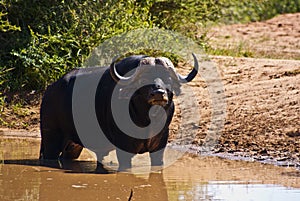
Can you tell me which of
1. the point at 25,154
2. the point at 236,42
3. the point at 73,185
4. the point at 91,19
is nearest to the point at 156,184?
the point at 73,185

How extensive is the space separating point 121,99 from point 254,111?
2479 millimetres

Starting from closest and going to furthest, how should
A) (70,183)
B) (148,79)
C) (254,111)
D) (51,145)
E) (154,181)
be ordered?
(70,183), (154,181), (148,79), (51,145), (254,111)

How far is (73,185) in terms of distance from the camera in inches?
298

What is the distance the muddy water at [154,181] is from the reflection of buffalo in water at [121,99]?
0.23 m

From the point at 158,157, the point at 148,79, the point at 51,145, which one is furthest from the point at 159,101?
the point at 51,145

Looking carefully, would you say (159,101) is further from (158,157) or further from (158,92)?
(158,157)

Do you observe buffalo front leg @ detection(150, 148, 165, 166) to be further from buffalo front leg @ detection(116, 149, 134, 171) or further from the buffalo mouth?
the buffalo mouth

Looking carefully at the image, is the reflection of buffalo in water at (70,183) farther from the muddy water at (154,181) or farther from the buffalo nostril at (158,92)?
the buffalo nostril at (158,92)

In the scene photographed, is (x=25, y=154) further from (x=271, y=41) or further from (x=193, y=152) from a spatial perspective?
(x=271, y=41)

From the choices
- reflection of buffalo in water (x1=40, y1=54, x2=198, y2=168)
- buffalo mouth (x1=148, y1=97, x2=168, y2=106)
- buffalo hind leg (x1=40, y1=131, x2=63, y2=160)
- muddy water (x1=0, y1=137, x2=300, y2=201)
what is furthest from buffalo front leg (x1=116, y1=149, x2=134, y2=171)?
buffalo hind leg (x1=40, y1=131, x2=63, y2=160)

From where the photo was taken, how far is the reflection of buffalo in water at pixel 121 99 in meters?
8.16

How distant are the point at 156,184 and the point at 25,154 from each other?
7.75ft

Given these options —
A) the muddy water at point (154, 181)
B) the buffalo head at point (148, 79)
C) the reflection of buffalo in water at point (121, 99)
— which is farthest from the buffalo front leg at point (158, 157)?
the buffalo head at point (148, 79)

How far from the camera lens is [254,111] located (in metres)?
10.2
